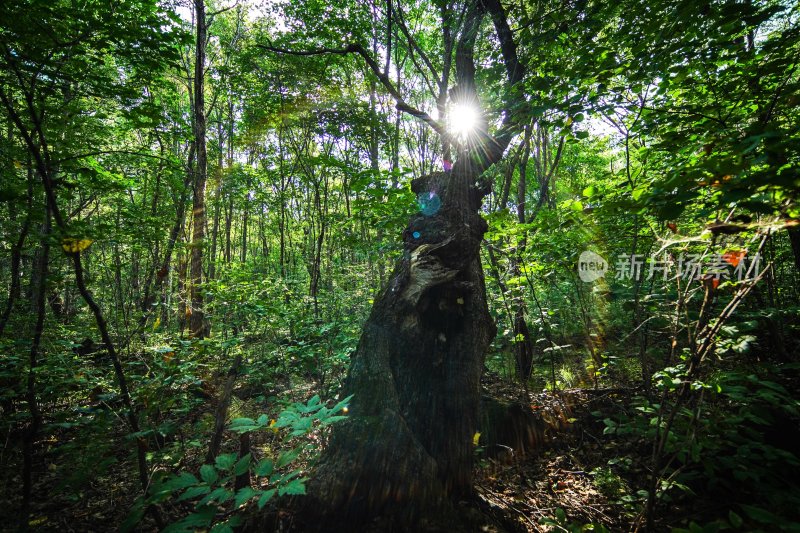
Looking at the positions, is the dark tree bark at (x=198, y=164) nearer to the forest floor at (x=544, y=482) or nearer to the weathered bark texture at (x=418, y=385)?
the forest floor at (x=544, y=482)

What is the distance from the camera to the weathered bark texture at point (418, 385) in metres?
2.47

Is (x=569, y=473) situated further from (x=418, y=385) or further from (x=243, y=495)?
(x=243, y=495)

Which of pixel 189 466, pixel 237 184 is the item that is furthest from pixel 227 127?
pixel 189 466

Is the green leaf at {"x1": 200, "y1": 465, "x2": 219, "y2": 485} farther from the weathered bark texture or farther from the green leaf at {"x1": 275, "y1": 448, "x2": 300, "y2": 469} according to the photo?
the weathered bark texture

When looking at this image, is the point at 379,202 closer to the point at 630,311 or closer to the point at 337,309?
the point at 337,309

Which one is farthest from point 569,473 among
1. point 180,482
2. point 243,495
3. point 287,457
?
point 180,482

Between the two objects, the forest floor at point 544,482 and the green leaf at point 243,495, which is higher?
the green leaf at point 243,495

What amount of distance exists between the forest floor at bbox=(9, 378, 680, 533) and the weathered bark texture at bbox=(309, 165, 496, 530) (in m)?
0.66

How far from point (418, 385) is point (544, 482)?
2.18 m

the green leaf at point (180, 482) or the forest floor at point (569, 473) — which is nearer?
the green leaf at point (180, 482)

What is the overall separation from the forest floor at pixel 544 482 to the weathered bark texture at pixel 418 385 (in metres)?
→ 0.66

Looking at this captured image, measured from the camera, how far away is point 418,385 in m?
3.33

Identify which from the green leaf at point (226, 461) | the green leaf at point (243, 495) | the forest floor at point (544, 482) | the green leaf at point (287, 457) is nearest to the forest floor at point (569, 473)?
the forest floor at point (544, 482)

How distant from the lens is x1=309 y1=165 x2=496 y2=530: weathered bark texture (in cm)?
247
